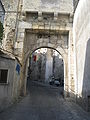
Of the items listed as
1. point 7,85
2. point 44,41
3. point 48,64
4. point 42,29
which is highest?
point 42,29

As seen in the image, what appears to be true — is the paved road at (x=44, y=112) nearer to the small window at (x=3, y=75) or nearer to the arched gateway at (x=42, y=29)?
the small window at (x=3, y=75)

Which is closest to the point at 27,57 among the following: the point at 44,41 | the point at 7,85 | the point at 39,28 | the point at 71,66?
the point at 44,41

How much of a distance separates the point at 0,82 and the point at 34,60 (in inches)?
835

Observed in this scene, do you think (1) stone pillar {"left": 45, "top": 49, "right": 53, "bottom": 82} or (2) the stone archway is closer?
(2) the stone archway

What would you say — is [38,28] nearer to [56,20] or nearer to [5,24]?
[56,20]

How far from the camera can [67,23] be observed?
28.9 ft

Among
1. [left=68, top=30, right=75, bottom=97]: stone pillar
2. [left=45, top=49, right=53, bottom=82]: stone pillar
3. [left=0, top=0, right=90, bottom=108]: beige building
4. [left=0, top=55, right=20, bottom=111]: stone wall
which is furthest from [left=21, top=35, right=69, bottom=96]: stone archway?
[left=45, top=49, right=53, bottom=82]: stone pillar

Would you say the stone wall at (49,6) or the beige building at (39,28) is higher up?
the stone wall at (49,6)

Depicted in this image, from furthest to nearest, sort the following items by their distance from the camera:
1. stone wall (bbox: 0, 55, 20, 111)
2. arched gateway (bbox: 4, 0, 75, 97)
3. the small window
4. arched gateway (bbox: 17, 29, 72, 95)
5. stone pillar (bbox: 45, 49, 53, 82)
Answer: stone pillar (bbox: 45, 49, 53, 82), arched gateway (bbox: 17, 29, 72, 95), arched gateway (bbox: 4, 0, 75, 97), the small window, stone wall (bbox: 0, 55, 20, 111)

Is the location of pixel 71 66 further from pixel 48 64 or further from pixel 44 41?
pixel 48 64

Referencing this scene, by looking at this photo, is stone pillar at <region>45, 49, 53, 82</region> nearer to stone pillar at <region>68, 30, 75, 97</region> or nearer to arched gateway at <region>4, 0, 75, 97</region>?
arched gateway at <region>4, 0, 75, 97</region>

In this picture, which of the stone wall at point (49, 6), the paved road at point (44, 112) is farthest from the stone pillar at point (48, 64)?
the paved road at point (44, 112)

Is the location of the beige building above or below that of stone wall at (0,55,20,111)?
above

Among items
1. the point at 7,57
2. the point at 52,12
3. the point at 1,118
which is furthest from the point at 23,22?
the point at 1,118
